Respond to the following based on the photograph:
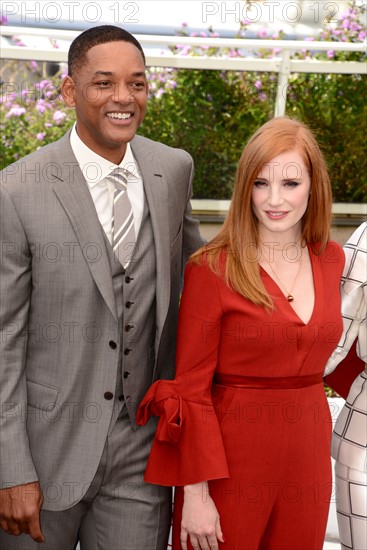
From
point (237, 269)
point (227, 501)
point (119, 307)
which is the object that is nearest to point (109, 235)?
point (119, 307)

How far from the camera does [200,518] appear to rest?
2.30 m

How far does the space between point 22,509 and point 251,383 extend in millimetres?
690

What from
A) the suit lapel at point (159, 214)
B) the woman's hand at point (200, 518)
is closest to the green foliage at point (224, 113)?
the suit lapel at point (159, 214)

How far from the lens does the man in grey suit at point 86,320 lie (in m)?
2.22

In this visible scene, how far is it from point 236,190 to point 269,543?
3.21ft

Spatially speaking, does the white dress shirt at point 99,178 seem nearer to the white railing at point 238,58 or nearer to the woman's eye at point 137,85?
the woman's eye at point 137,85

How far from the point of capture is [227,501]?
233 cm

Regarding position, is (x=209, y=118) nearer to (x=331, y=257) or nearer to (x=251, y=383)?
(x=331, y=257)

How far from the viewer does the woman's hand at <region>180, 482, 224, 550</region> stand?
7.55ft

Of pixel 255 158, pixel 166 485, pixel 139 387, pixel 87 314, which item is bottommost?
pixel 166 485

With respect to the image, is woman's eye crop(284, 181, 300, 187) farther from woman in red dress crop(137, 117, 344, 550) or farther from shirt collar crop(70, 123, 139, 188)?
shirt collar crop(70, 123, 139, 188)

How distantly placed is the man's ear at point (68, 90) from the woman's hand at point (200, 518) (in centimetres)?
109

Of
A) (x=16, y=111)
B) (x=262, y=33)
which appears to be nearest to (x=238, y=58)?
(x=262, y=33)

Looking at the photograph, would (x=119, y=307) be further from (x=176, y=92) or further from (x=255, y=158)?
(x=176, y=92)
